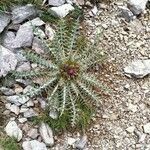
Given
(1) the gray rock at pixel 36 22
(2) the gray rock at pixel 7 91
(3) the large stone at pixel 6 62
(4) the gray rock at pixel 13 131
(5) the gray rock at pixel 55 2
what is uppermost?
(5) the gray rock at pixel 55 2

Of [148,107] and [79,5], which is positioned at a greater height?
[79,5]

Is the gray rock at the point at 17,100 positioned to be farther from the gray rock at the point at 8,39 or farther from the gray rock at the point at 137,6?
the gray rock at the point at 137,6

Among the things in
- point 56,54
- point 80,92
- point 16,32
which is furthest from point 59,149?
point 16,32

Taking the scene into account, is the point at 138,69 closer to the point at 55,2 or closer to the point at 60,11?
the point at 60,11

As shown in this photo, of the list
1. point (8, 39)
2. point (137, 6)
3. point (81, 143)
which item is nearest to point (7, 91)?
point (8, 39)

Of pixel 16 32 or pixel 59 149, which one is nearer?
pixel 59 149

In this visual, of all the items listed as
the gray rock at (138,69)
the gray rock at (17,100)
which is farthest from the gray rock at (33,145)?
the gray rock at (138,69)

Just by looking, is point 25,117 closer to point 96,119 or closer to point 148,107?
point 96,119
